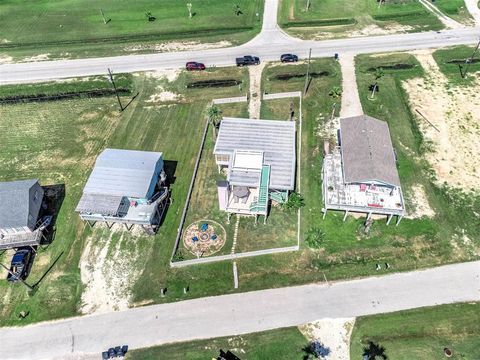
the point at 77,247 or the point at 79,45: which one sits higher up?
the point at 79,45

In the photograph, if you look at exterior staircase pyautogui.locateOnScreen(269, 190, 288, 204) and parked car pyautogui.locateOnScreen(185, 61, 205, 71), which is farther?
parked car pyautogui.locateOnScreen(185, 61, 205, 71)

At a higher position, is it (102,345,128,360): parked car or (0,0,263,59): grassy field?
(0,0,263,59): grassy field

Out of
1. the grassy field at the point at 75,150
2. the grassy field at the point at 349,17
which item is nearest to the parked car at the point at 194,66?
the grassy field at the point at 75,150

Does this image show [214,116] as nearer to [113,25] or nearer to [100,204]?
[100,204]

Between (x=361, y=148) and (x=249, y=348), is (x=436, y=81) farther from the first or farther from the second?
(x=249, y=348)

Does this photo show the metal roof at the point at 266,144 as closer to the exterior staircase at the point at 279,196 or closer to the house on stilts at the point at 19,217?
the exterior staircase at the point at 279,196

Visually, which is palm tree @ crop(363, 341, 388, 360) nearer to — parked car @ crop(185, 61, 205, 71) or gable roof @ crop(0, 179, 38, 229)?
gable roof @ crop(0, 179, 38, 229)

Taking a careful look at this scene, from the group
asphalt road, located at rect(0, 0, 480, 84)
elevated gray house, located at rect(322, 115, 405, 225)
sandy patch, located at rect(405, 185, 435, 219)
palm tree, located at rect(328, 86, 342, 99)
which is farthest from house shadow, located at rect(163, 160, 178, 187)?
sandy patch, located at rect(405, 185, 435, 219)

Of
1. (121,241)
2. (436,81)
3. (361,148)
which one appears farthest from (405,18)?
(121,241)

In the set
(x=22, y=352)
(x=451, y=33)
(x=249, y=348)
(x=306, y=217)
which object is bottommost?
(x=22, y=352)
